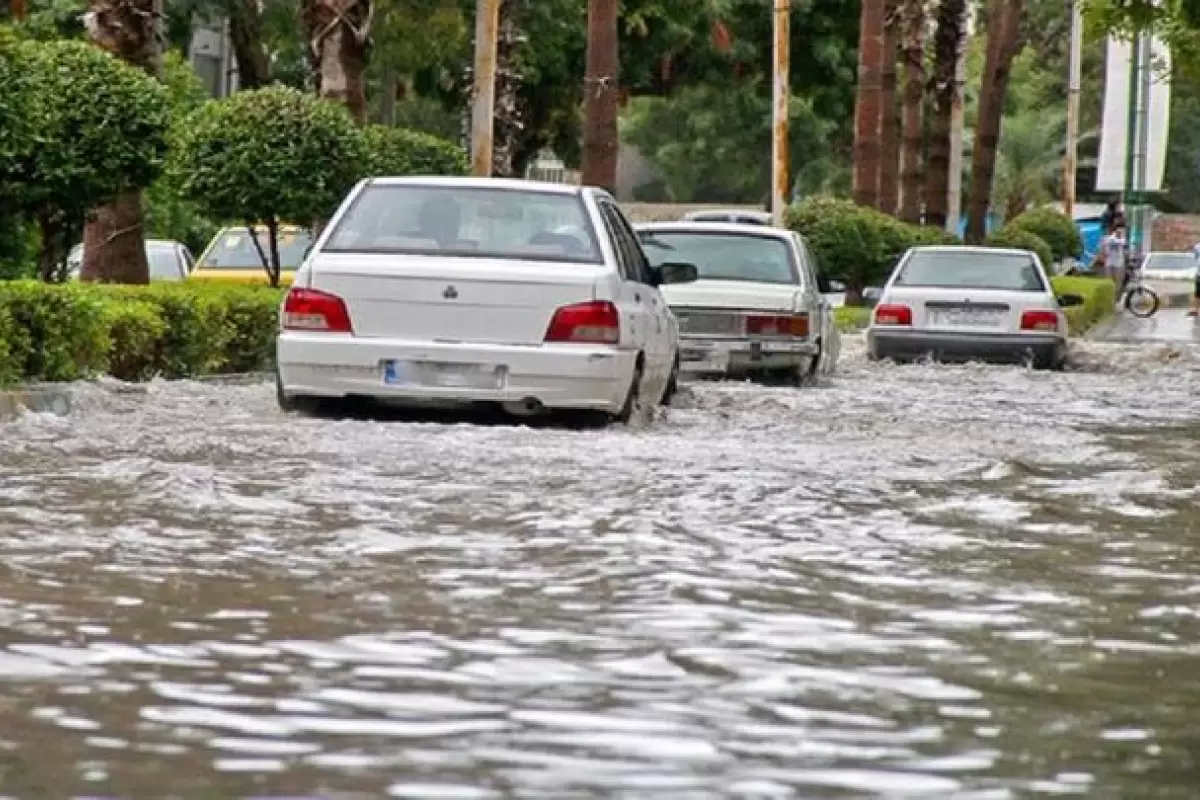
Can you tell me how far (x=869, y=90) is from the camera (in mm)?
42312

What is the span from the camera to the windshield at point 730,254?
23453mm

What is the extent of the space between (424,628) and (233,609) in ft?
2.33

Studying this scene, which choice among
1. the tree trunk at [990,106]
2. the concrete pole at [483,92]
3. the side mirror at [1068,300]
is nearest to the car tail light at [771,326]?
the side mirror at [1068,300]

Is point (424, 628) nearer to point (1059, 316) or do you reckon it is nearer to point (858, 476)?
point (858, 476)

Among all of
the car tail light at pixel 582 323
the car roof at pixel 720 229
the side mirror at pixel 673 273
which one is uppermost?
the car roof at pixel 720 229

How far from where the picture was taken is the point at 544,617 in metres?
8.63

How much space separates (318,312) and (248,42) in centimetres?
3363

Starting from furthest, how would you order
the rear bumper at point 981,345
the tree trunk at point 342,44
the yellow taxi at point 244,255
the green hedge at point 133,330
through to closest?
1. the yellow taxi at point 244,255
2. the tree trunk at point 342,44
3. the rear bumper at point 981,345
4. the green hedge at point 133,330

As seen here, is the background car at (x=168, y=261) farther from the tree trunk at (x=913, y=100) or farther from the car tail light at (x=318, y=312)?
the tree trunk at (x=913, y=100)

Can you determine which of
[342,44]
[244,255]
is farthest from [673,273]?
[244,255]

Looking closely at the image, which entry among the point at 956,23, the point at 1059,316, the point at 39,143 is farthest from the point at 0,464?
the point at 956,23

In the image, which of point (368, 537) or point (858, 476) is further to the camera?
point (858, 476)

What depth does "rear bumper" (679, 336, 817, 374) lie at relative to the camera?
22750 mm

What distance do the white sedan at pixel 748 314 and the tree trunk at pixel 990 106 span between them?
92.1 ft
